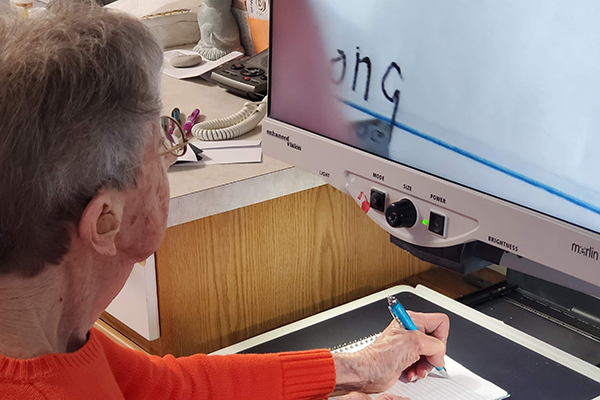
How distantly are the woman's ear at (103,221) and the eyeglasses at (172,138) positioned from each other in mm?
82

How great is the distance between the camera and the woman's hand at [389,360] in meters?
1.03

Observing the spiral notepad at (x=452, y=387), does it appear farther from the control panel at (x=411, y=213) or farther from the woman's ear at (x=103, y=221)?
the woman's ear at (x=103, y=221)

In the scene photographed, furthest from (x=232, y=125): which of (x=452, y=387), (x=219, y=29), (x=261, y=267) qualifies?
(x=452, y=387)

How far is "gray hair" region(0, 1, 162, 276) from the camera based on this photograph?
61 cm

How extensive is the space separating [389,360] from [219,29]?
1.17 metres

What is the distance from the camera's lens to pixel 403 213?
94cm

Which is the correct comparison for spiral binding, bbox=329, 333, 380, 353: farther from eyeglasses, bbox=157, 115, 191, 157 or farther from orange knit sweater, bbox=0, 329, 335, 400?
eyeglasses, bbox=157, 115, 191, 157

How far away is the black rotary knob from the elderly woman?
0.99ft

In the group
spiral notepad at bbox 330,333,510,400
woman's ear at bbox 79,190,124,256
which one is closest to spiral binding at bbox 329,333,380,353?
spiral notepad at bbox 330,333,510,400

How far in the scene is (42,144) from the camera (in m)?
0.62

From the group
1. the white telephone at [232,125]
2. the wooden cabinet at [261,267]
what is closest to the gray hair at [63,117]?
the wooden cabinet at [261,267]

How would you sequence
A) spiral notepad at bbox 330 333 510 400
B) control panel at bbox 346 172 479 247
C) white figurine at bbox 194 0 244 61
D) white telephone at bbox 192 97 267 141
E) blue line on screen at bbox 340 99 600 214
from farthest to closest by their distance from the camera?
white figurine at bbox 194 0 244 61 < white telephone at bbox 192 97 267 141 < spiral notepad at bbox 330 333 510 400 < control panel at bbox 346 172 479 247 < blue line on screen at bbox 340 99 600 214

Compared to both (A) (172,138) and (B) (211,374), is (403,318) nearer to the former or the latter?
(B) (211,374)

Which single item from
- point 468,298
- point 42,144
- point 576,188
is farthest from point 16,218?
point 468,298
